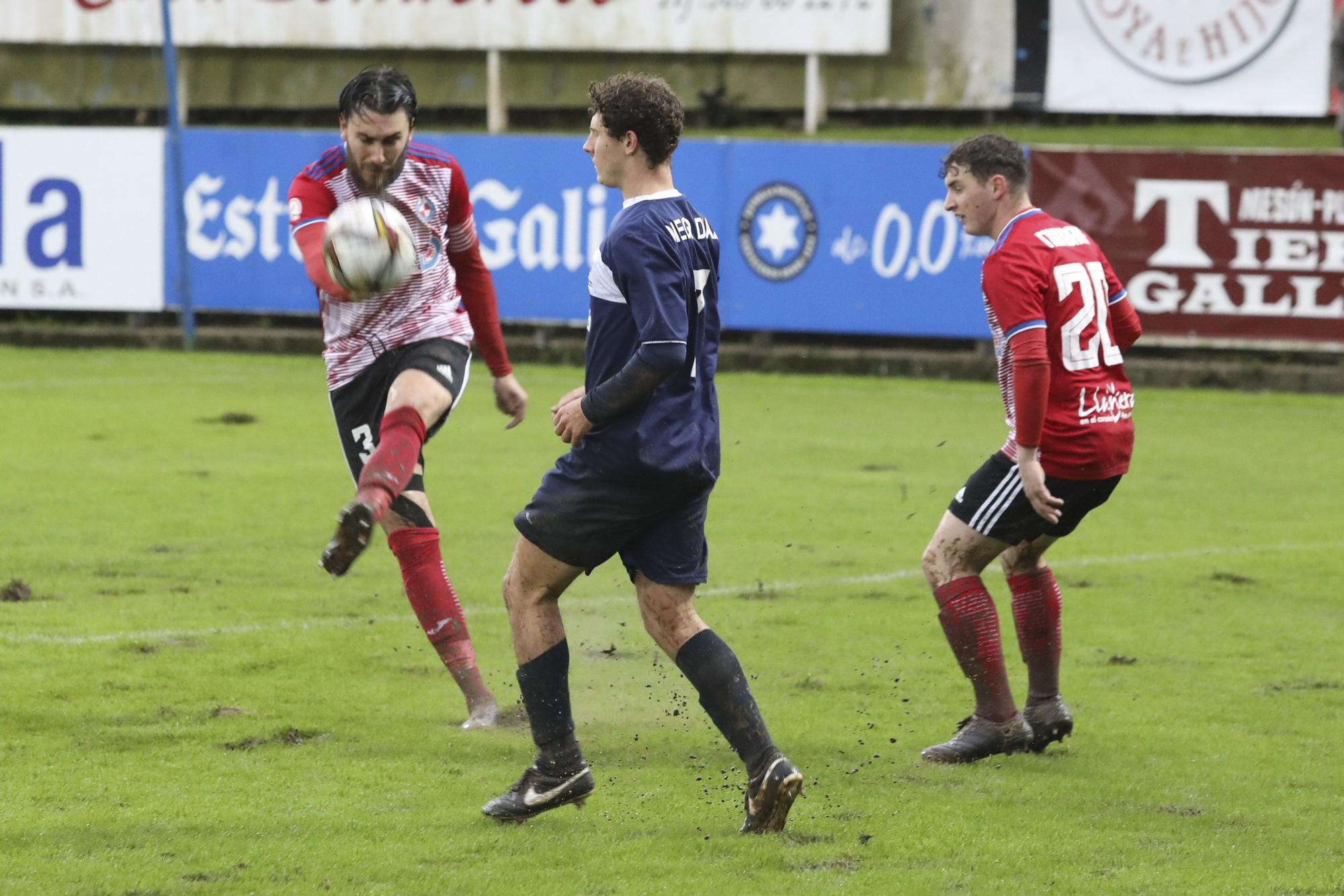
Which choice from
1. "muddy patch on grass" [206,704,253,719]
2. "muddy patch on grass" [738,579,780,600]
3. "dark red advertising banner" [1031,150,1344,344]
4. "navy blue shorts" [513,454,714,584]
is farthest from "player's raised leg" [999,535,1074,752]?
"dark red advertising banner" [1031,150,1344,344]

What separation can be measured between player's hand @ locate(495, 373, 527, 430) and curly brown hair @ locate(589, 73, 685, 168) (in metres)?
1.67

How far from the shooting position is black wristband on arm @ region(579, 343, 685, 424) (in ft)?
14.5

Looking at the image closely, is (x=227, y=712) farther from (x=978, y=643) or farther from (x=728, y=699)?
(x=978, y=643)

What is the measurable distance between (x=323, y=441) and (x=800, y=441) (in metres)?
3.32

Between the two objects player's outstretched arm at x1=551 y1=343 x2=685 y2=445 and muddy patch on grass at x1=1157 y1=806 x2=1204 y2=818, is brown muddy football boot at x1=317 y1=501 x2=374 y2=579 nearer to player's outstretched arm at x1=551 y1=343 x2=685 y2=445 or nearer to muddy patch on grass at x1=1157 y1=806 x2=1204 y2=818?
player's outstretched arm at x1=551 y1=343 x2=685 y2=445

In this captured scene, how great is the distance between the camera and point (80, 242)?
17.0m

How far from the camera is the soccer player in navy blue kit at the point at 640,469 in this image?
4484 mm

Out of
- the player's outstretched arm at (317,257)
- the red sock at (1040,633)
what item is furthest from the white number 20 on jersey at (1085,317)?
the player's outstretched arm at (317,257)

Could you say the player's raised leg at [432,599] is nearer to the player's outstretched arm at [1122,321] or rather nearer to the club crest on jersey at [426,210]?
the club crest on jersey at [426,210]

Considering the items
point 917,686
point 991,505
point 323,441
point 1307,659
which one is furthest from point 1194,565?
point 323,441

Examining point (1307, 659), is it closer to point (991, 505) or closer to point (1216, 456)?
point (991, 505)

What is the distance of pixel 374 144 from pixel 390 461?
103 centimetres

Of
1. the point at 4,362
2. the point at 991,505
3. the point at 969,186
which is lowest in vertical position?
the point at 4,362

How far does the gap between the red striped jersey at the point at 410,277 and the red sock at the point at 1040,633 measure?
6.77 feet
